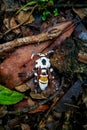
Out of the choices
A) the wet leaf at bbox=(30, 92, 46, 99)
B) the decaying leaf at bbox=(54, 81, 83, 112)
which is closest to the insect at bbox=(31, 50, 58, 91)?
the wet leaf at bbox=(30, 92, 46, 99)

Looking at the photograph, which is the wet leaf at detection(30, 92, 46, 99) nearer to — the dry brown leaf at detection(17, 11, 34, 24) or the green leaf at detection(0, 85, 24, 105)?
the green leaf at detection(0, 85, 24, 105)

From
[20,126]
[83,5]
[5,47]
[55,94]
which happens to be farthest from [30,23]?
→ [20,126]

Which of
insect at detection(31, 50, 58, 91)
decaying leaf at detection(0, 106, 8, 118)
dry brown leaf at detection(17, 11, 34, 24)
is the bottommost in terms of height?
decaying leaf at detection(0, 106, 8, 118)

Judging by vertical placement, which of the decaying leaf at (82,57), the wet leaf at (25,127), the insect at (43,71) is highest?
the decaying leaf at (82,57)

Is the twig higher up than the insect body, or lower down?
lower down

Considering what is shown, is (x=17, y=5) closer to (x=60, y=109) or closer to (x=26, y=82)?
(x=26, y=82)

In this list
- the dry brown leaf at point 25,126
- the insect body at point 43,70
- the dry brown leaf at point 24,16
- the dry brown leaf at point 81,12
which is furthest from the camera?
the dry brown leaf at point 24,16

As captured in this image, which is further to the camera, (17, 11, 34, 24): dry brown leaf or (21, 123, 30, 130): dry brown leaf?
(17, 11, 34, 24): dry brown leaf

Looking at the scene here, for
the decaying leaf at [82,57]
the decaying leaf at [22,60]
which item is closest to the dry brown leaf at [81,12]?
the decaying leaf at [22,60]

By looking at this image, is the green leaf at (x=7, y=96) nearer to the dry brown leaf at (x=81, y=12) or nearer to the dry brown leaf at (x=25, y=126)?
the dry brown leaf at (x=25, y=126)

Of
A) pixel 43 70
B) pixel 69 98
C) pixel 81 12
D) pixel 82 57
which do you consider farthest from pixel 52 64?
pixel 81 12
